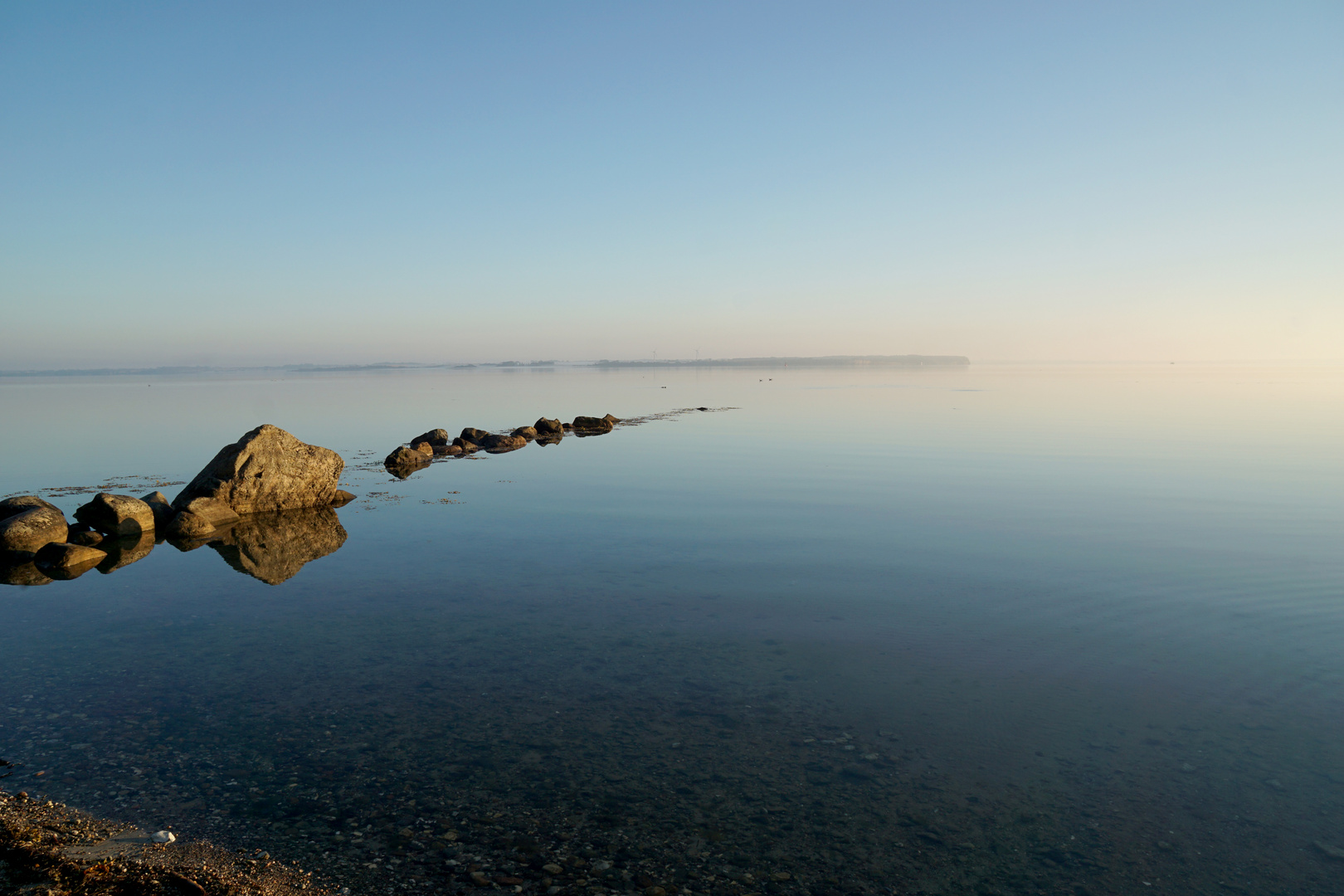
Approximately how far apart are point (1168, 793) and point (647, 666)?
571 centimetres

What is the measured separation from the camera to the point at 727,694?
8914mm

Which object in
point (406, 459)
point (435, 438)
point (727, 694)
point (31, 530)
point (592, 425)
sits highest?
point (592, 425)

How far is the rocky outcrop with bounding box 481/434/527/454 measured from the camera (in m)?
36.2

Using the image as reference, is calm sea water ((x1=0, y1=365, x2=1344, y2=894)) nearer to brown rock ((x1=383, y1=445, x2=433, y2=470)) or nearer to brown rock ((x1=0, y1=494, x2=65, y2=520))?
brown rock ((x1=0, y1=494, x2=65, y2=520))

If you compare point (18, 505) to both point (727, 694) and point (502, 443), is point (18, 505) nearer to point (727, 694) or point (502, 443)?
point (727, 694)

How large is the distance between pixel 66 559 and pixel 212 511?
14.1ft

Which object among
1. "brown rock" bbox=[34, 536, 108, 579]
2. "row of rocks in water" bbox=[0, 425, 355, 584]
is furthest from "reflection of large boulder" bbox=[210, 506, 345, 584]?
"brown rock" bbox=[34, 536, 108, 579]

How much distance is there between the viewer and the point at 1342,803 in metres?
6.76

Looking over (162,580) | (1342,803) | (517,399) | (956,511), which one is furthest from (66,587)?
(517,399)

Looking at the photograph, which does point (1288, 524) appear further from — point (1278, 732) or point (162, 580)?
point (162, 580)

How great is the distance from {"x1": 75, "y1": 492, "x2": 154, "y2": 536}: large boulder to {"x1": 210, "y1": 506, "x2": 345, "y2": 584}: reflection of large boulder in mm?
1711

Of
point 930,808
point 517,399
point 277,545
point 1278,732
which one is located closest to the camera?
point 930,808

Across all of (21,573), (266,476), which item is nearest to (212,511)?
(266,476)

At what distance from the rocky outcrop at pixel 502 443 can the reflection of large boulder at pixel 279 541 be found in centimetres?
1473
